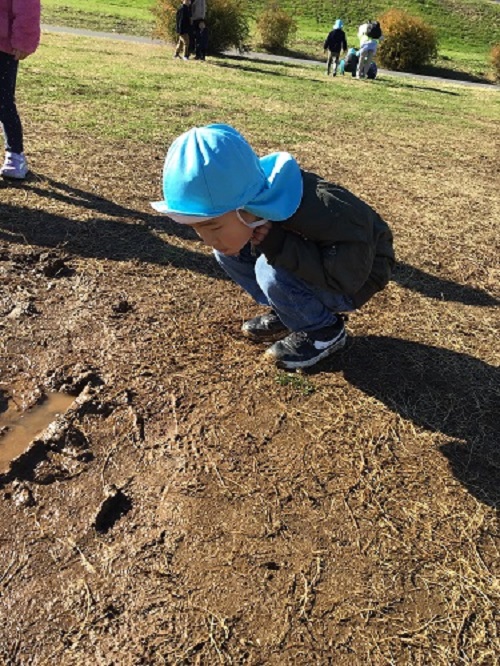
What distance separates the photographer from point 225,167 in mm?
2100

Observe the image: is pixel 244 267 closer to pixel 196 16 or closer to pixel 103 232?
pixel 103 232

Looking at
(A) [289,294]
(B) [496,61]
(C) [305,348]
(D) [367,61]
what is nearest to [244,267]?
(A) [289,294]

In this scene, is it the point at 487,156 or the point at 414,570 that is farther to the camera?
the point at 487,156

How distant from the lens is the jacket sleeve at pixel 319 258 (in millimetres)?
2391

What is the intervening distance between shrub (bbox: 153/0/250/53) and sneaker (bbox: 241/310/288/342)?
16804 millimetres

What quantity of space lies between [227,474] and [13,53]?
3.52m

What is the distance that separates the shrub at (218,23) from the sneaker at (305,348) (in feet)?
55.9

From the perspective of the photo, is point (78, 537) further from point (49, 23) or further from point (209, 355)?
point (49, 23)

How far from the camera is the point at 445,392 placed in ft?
9.34

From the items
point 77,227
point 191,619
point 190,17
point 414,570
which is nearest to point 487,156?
point 77,227

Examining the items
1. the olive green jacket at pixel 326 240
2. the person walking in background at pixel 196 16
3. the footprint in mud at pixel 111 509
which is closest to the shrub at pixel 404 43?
the person walking in background at pixel 196 16

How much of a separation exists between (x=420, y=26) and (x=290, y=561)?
23.7 m

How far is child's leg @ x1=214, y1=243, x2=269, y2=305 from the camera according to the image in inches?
112

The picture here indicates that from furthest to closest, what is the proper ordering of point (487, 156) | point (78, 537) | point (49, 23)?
point (49, 23) < point (487, 156) < point (78, 537)
